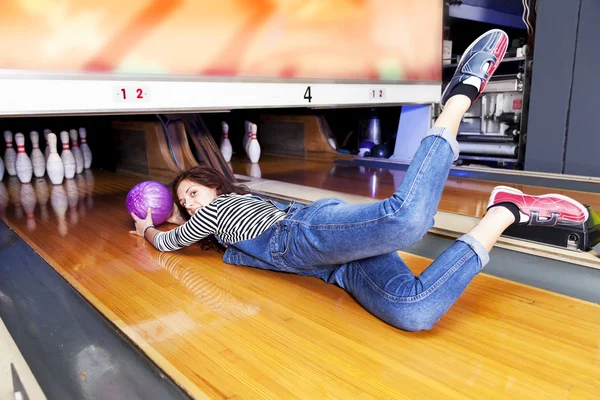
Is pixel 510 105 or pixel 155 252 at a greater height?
pixel 510 105

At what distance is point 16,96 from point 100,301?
0.90 metres

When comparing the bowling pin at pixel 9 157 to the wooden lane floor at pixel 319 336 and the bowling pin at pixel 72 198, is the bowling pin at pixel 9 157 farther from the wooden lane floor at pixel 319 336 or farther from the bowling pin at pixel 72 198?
the wooden lane floor at pixel 319 336

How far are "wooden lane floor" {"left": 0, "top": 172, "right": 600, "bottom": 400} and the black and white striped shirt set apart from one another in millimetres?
123

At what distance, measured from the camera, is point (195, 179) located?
5.75ft

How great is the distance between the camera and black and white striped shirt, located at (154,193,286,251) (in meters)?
1.51

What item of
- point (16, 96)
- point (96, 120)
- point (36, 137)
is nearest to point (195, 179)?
point (16, 96)

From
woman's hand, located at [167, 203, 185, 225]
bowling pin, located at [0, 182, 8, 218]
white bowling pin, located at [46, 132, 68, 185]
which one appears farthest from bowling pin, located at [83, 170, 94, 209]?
woman's hand, located at [167, 203, 185, 225]

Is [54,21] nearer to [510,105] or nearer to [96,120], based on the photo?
[96,120]

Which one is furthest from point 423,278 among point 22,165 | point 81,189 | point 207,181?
point 22,165

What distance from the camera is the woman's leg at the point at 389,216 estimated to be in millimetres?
1132

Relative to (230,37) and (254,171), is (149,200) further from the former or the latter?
(254,171)

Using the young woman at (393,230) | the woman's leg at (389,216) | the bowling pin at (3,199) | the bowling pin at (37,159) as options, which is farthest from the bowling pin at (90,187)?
the woman's leg at (389,216)

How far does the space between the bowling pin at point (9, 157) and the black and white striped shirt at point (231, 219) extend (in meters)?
2.54

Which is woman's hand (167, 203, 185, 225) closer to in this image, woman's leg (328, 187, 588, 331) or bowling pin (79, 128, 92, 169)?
woman's leg (328, 187, 588, 331)
